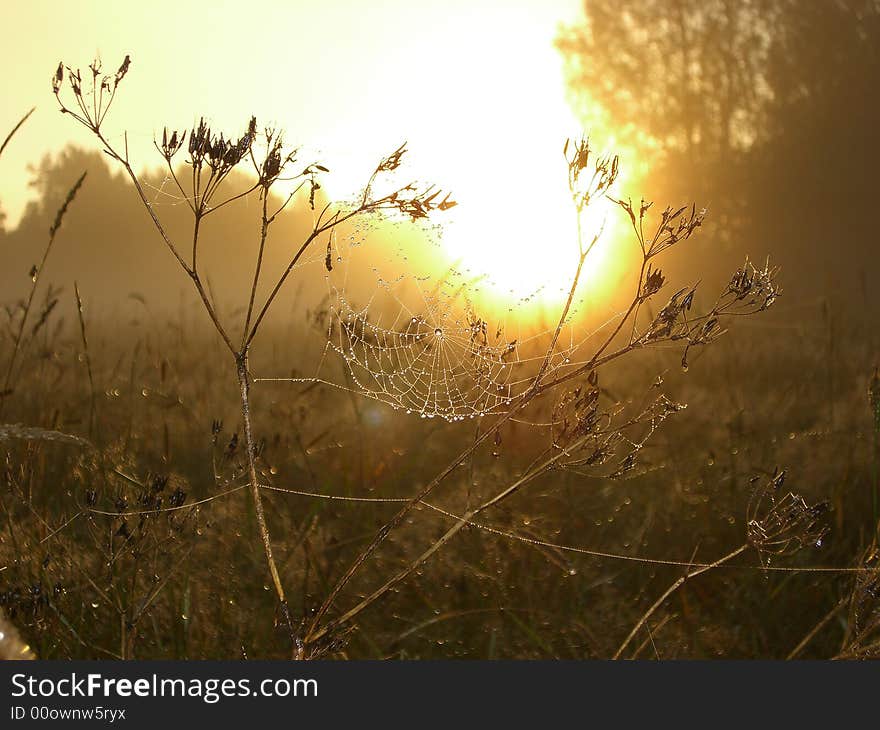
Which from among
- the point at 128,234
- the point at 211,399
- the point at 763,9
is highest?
the point at 128,234

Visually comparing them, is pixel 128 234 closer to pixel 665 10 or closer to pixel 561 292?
pixel 665 10

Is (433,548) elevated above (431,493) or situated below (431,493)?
below

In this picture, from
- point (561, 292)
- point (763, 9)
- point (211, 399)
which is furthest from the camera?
point (763, 9)

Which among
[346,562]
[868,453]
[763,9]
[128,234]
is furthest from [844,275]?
[128,234]

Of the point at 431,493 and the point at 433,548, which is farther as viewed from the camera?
the point at 431,493

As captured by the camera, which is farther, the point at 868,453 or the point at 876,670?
the point at 868,453

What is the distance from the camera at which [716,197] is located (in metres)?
20.0

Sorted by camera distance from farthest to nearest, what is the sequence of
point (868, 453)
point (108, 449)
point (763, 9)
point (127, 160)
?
point (763, 9)
point (868, 453)
point (108, 449)
point (127, 160)

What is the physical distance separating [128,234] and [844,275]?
112ft

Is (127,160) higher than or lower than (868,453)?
higher

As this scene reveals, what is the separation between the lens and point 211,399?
16.3 feet

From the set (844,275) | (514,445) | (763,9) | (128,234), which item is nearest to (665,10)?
(763,9)

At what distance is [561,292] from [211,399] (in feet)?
11.8

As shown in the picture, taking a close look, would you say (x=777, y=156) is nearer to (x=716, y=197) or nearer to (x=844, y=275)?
(x=716, y=197)
